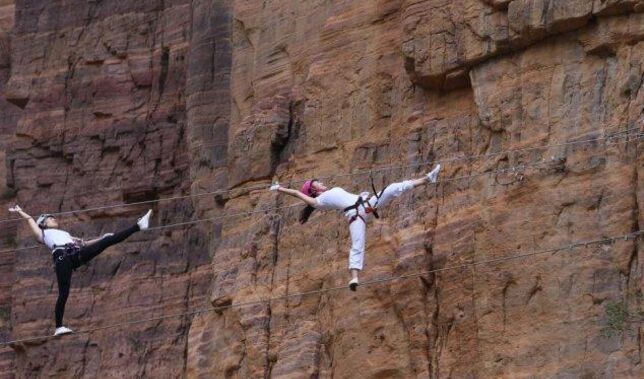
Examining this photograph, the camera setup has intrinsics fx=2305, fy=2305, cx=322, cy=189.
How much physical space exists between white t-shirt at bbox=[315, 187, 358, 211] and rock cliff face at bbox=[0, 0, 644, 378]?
335cm

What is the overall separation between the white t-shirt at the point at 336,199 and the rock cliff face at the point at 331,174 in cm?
335

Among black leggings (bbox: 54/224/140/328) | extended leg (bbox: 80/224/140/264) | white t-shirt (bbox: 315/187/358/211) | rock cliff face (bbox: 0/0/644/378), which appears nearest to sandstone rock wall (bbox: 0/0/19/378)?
rock cliff face (bbox: 0/0/644/378)

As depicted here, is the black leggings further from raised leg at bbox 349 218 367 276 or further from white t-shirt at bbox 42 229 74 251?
raised leg at bbox 349 218 367 276

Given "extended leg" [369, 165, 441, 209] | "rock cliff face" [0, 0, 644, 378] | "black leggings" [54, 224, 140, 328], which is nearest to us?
"extended leg" [369, 165, 441, 209]

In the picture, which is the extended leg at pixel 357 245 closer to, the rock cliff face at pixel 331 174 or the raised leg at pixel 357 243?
the raised leg at pixel 357 243

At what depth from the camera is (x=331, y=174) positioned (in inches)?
1809

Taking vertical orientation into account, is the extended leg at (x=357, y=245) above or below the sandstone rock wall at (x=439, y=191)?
below

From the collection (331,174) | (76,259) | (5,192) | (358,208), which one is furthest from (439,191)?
(5,192)

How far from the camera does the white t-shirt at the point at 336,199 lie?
39406 mm

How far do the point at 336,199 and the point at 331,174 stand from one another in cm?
655

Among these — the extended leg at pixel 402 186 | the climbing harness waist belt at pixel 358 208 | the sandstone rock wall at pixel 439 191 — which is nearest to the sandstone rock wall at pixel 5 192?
the sandstone rock wall at pixel 439 191

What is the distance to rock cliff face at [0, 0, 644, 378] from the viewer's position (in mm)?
40500

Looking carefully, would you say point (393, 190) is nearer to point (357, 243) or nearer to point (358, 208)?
point (358, 208)

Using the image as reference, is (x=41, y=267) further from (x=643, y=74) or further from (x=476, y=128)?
(x=643, y=74)
